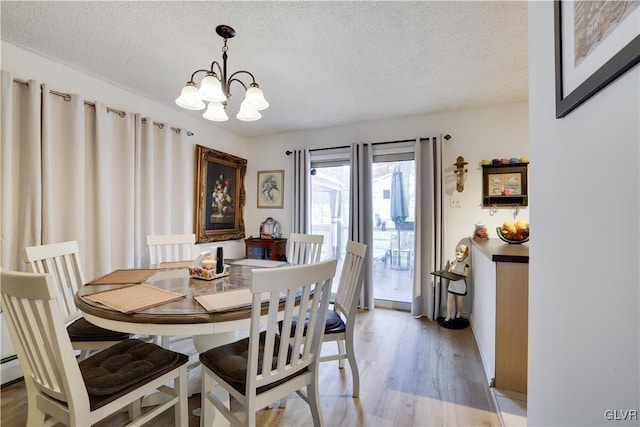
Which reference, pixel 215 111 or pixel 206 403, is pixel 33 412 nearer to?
pixel 206 403

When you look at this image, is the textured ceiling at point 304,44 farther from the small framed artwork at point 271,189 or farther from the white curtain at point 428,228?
the small framed artwork at point 271,189

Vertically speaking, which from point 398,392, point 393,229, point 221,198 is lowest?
point 398,392

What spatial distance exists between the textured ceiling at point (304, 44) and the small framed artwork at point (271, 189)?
142cm

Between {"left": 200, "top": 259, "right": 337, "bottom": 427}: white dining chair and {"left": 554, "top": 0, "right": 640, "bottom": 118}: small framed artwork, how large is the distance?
37.2 inches

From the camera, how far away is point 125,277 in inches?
69.7

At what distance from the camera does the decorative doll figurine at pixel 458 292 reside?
115 inches

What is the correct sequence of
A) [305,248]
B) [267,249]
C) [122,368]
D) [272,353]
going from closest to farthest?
[272,353] < [122,368] < [305,248] < [267,249]

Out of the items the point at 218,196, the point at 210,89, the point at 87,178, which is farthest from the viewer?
the point at 218,196

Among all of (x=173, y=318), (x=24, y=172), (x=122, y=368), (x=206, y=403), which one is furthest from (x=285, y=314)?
(x=24, y=172)

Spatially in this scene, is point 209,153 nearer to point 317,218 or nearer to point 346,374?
point 317,218

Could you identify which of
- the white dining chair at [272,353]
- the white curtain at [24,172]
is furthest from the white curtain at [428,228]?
the white curtain at [24,172]

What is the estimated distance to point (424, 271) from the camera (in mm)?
3270

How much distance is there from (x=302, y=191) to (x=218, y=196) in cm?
113

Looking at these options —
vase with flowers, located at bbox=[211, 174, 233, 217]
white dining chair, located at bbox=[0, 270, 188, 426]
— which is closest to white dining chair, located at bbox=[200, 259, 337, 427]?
white dining chair, located at bbox=[0, 270, 188, 426]
